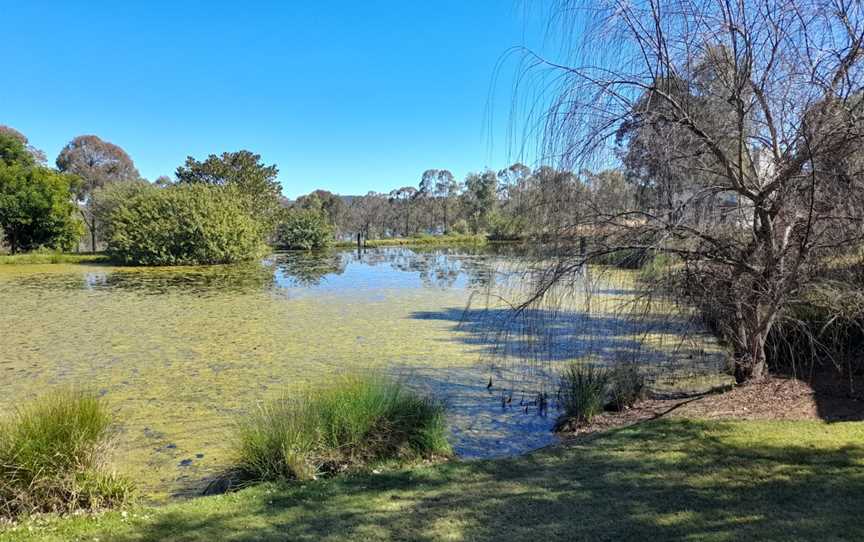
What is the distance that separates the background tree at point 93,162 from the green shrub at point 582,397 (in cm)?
4477

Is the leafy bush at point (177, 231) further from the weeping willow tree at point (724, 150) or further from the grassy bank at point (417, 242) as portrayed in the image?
the weeping willow tree at point (724, 150)

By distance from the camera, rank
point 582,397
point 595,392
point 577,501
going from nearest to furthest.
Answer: point 577,501, point 582,397, point 595,392

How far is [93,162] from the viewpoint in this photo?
144 feet

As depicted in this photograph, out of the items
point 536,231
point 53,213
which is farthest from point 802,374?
point 53,213

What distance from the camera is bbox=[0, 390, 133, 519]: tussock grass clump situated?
110 inches

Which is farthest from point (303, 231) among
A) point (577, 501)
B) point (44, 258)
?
point (577, 501)

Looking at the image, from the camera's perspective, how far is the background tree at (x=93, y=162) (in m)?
41.9

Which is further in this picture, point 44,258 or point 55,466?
point 44,258

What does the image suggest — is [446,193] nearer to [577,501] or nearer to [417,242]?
[417,242]

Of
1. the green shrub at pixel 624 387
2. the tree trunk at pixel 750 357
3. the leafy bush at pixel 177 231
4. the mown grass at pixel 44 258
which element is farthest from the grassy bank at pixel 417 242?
the tree trunk at pixel 750 357

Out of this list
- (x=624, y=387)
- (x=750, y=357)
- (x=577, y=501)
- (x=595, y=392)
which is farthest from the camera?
(x=624, y=387)

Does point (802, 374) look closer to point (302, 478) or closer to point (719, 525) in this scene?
point (719, 525)

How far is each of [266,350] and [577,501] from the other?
5.81m

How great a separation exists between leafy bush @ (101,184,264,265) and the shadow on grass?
21.7m
